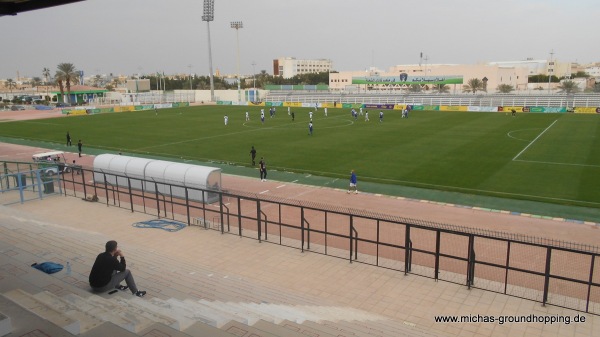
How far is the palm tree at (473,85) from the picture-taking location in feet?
394

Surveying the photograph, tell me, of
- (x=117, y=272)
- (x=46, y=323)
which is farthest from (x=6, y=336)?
(x=117, y=272)

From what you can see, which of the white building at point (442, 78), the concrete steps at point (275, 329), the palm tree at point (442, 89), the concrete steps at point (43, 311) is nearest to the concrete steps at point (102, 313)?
the concrete steps at point (43, 311)

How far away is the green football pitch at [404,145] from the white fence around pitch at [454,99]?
17.1m

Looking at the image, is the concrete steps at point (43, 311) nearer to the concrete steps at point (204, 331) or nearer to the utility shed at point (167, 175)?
the concrete steps at point (204, 331)

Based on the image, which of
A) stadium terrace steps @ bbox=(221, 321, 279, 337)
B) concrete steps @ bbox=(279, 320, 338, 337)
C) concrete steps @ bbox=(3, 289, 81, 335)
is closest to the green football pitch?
concrete steps @ bbox=(279, 320, 338, 337)

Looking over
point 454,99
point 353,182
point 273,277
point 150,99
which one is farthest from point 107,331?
point 150,99

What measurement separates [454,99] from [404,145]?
5734cm

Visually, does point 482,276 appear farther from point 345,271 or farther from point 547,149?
point 547,149

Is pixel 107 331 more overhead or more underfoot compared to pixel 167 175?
more overhead

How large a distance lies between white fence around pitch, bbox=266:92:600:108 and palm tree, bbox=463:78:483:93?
31.0 metres

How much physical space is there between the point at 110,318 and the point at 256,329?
2.48 meters

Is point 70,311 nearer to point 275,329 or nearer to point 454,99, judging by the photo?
point 275,329

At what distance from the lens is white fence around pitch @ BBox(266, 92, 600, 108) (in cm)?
7909

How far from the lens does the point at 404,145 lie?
39031 mm
